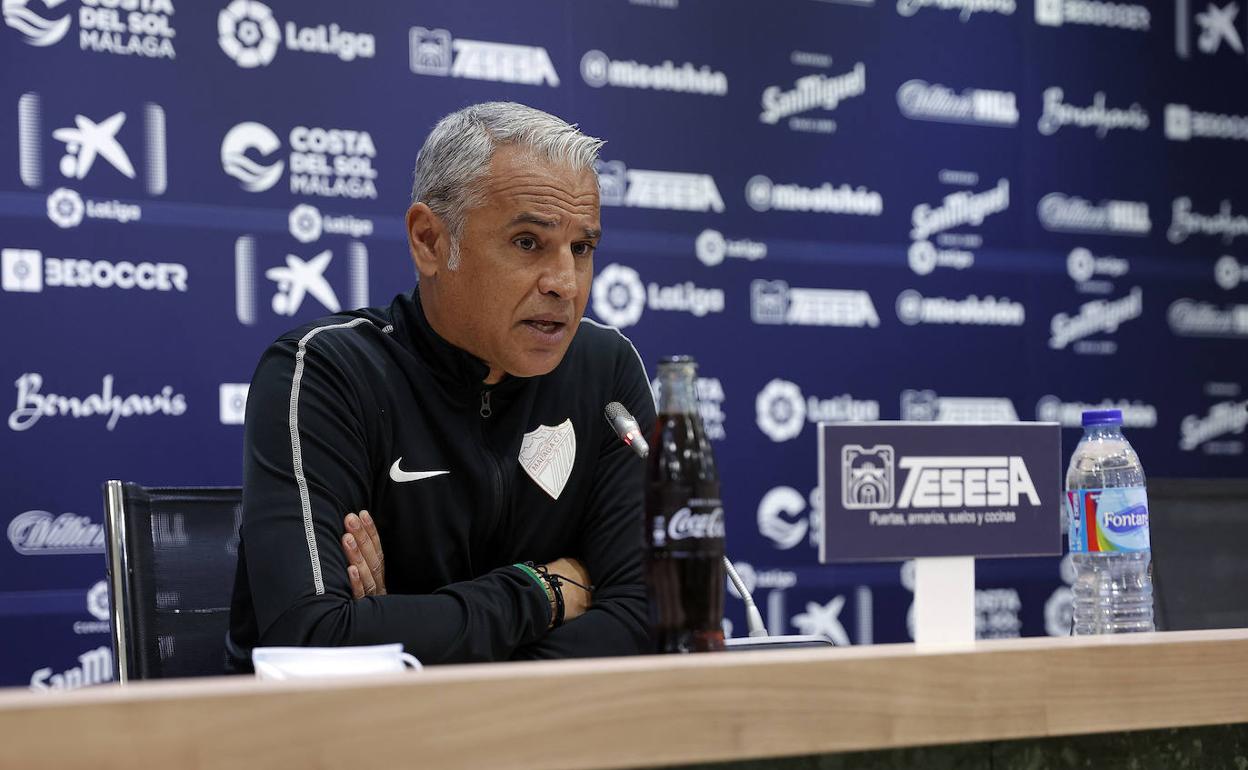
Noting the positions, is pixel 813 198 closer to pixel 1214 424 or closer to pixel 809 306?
pixel 809 306

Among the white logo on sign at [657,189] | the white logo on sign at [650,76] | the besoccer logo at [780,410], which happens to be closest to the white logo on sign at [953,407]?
the besoccer logo at [780,410]

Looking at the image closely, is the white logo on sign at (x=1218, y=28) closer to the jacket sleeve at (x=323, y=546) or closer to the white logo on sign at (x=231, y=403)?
the white logo on sign at (x=231, y=403)

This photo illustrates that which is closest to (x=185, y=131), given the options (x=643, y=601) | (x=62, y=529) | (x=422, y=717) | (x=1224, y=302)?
(x=62, y=529)

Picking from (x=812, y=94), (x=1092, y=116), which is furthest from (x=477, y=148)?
(x=1092, y=116)

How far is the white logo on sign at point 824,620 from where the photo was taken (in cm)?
369

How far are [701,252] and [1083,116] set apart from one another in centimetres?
144

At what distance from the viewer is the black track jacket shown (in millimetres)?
1564

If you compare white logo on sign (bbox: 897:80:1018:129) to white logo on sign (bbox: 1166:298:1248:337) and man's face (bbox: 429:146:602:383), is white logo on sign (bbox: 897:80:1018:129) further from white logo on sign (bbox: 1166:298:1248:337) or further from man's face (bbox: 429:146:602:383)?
man's face (bbox: 429:146:602:383)

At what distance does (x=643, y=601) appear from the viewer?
1746mm

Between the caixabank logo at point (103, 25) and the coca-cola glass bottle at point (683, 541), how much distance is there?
240cm

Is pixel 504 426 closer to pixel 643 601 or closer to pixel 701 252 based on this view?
pixel 643 601

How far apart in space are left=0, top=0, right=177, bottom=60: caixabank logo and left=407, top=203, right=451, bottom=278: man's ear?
60.0 inches

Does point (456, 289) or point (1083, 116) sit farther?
point (1083, 116)

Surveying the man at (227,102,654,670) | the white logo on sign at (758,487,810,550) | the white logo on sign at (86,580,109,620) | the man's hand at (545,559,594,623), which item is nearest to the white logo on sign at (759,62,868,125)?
the white logo on sign at (758,487,810,550)
